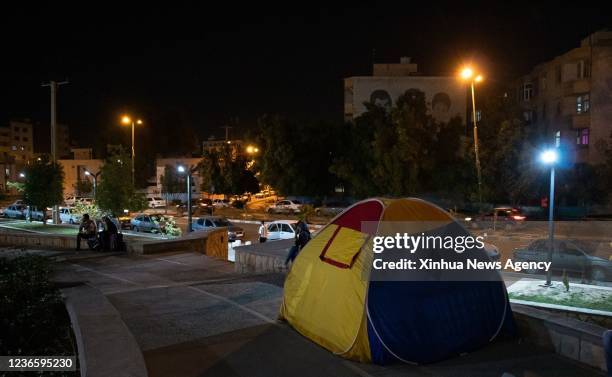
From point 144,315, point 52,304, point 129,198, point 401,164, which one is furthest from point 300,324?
point 401,164

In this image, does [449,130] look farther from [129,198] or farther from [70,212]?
[70,212]

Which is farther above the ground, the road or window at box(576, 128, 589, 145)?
window at box(576, 128, 589, 145)

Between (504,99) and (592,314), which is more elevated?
(504,99)

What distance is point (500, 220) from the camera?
32750 mm

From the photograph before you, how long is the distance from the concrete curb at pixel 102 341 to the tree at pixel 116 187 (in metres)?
20.0

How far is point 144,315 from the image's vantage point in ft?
26.8

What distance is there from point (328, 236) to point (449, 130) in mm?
36811

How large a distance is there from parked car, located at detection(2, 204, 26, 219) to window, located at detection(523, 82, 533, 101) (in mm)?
42751

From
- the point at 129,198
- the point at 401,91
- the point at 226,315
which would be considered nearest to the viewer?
the point at 226,315

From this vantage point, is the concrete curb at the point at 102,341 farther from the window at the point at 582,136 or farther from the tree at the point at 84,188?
the tree at the point at 84,188

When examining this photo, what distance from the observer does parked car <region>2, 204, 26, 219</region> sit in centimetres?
4244

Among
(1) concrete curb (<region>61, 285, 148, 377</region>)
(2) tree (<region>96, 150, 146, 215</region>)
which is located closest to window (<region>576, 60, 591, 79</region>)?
(2) tree (<region>96, 150, 146, 215</region>)

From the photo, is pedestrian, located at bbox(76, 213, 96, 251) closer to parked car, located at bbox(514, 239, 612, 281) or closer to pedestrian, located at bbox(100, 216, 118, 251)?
pedestrian, located at bbox(100, 216, 118, 251)

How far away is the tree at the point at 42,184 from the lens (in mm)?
31984
